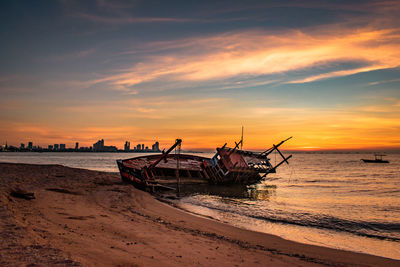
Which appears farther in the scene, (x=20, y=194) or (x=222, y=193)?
(x=222, y=193)

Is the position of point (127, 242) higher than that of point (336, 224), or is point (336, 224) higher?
point (127, 242)

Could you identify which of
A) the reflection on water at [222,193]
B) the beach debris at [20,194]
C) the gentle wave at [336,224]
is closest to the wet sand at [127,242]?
the beach debris at [20,194]

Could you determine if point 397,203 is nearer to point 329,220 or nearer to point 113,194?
point 329,220

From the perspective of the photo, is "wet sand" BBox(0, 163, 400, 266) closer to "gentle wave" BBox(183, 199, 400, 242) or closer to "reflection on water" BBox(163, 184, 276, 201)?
"gentle wave" BBox(183, 199, 400, 242)

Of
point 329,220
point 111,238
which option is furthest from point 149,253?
point 329,220

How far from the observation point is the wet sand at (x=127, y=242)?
17.1 ft

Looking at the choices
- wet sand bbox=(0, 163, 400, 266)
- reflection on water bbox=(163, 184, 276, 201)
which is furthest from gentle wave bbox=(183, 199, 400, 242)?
reflection on water bbox=(163, 184, 276, 201)

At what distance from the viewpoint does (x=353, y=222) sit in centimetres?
1455

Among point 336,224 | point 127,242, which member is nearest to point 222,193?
point 336,224

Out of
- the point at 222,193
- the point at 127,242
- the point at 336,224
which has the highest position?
the point at 127,242

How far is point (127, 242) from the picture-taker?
703cm

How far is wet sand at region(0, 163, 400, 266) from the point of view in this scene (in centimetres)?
522

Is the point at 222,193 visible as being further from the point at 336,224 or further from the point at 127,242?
the point at 127,242

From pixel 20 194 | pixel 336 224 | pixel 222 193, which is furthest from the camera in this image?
pixel 222 193
